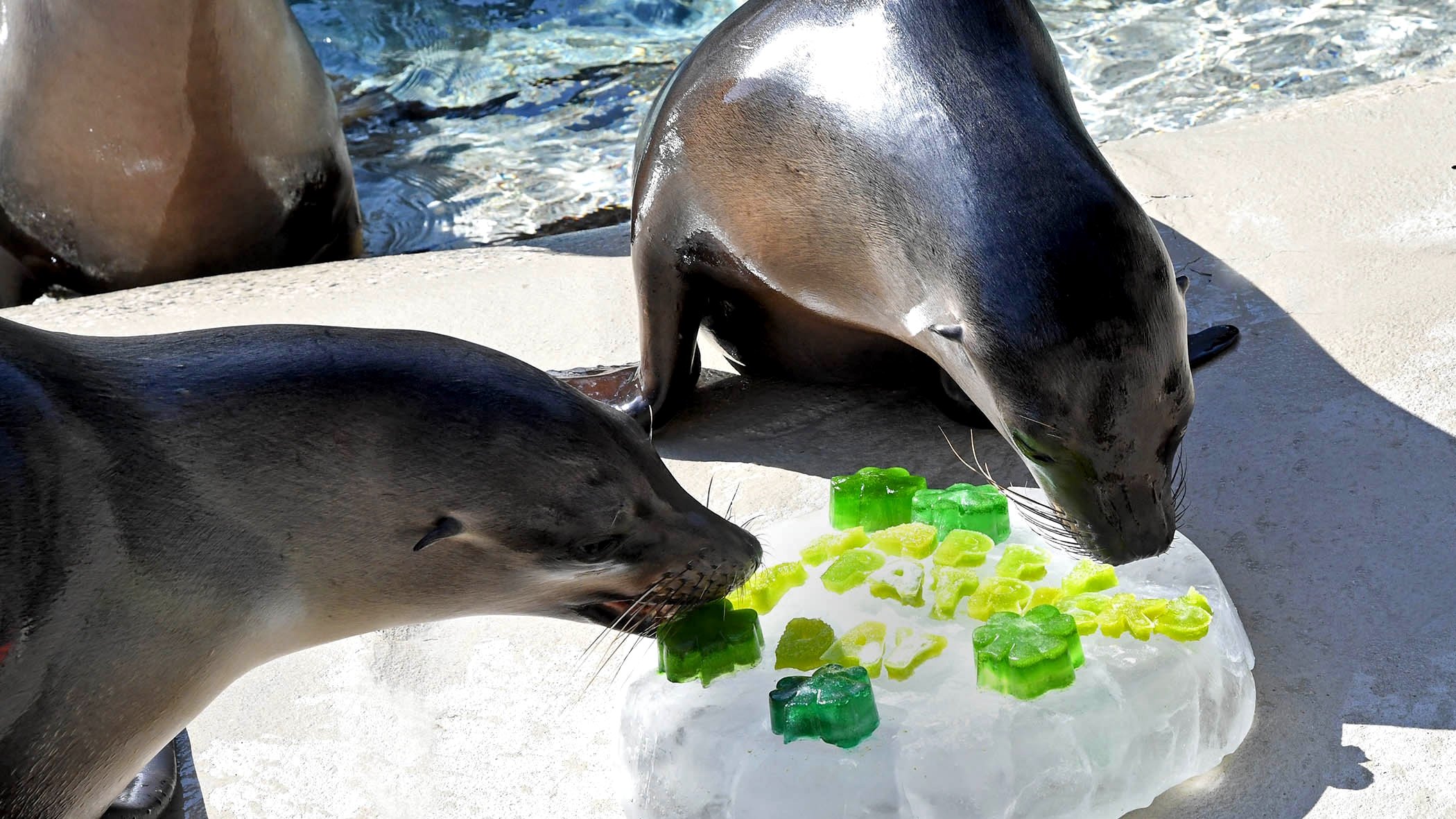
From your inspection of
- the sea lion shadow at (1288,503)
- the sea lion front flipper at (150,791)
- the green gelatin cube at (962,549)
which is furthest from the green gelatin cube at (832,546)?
the sea lion front flipper at (150,791)

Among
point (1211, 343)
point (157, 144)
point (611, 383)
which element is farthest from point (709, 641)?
point (157, 144)

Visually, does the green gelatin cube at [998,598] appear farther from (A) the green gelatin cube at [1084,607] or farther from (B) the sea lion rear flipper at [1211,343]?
(B) the sea lion rear flipper at [1211,343]

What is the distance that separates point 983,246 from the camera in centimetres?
275

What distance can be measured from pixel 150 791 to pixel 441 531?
0.86 metres

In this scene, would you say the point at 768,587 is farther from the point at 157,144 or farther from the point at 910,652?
the point at 157,144

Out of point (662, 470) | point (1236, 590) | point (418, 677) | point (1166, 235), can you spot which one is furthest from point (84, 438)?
point (1166, 235)

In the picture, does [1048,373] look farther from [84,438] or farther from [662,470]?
[84,438]

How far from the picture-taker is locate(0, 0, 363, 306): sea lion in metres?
4.77

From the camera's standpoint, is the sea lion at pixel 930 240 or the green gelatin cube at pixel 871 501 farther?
the green gelatin cube at pixel 871 501

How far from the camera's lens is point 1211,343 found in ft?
13.2

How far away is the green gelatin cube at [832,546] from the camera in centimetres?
298

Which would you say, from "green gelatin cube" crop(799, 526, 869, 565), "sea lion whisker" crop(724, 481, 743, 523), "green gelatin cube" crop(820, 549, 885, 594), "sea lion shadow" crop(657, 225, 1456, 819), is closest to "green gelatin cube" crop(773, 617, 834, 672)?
"green gelatin cube" crop(820, 549, 885, 594)

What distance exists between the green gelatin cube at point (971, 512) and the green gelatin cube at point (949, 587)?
0.59 feet

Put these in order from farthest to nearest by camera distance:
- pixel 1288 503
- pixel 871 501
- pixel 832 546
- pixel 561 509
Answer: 1. pixel 1288 503
2. pixel 871 501
3. pixel 832 546
4. pixel 561 509
